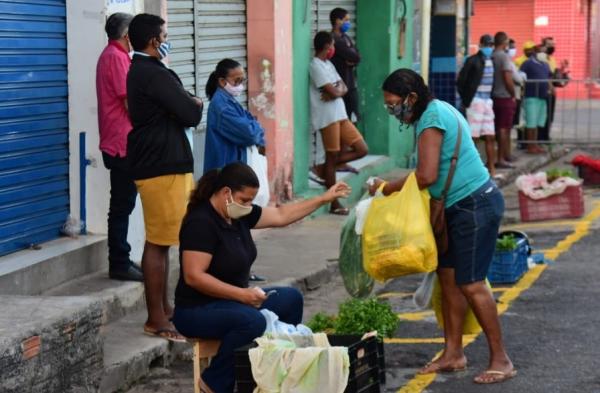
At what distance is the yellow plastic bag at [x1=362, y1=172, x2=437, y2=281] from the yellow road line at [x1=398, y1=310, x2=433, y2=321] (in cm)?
180

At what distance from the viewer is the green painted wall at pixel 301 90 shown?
13.4 metres

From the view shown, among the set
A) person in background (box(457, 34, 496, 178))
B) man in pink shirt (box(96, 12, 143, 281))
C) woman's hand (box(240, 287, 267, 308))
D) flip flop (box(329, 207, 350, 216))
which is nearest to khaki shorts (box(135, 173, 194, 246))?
man in pink shirt (box(96, 12, 143, 281))

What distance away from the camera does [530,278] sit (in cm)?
1054

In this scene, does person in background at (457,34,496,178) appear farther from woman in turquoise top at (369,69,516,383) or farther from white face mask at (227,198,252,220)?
white face mask at (227,198,252,220)

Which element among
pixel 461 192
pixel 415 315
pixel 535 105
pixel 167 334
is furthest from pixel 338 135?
pixel 535 105

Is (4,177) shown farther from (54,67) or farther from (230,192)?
(230,192)

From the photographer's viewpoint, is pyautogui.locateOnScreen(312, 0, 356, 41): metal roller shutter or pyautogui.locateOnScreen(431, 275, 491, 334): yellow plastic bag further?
pyautogui.locateOnScreen(312, 0, 356, 41): metal roller shutter

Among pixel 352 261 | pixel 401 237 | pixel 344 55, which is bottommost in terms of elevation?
pixel 352 261

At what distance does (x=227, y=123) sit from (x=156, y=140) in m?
1.56

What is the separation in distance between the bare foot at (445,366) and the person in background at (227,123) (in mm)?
2448

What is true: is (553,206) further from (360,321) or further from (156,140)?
(156,140)

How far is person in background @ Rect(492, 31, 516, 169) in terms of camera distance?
17.9 m

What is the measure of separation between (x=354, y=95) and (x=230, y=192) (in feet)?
25.8

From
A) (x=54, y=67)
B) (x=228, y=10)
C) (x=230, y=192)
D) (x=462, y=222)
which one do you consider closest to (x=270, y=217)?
(x=230, y=192)
